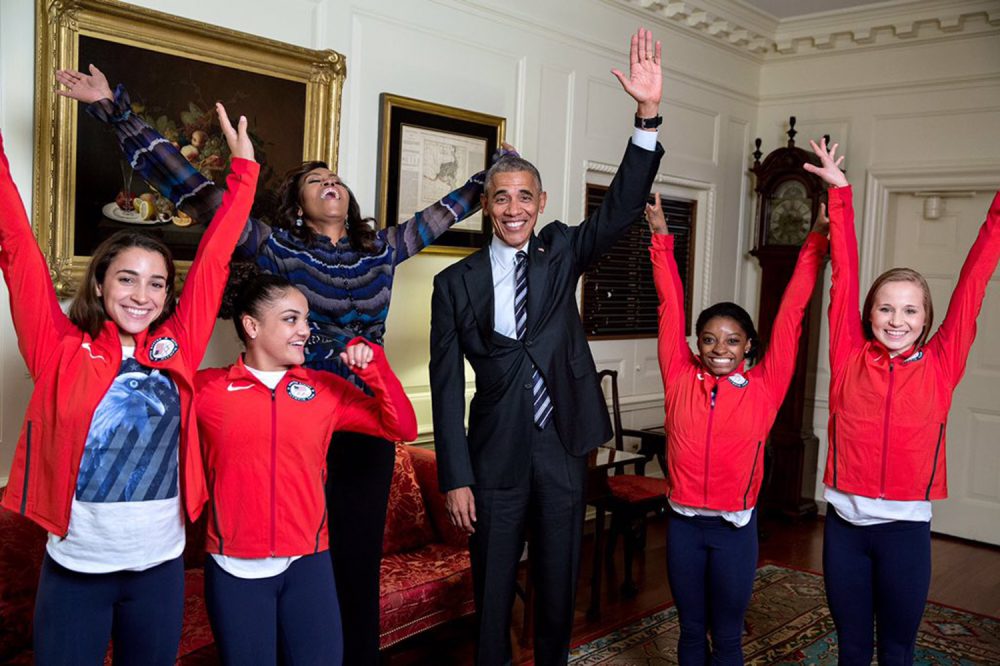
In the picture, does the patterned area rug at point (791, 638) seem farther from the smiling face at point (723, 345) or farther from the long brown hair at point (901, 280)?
the long brown hair at point (901, 280)

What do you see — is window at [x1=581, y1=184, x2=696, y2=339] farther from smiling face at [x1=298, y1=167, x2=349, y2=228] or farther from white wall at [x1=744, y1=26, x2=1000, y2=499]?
smiling face at [x1=298, y1=167, x2=349, y2=228]

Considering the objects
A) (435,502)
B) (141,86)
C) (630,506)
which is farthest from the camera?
(630,506)

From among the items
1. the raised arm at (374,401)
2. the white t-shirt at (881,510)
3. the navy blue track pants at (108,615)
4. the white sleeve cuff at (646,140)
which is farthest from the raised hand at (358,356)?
the white t-shirt at (881,510)

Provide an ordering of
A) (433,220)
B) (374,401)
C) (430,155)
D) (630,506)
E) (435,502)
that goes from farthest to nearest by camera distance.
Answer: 1. (630,506)
2. (430,155)
3. (435,502)
4. (433,220)
5. (374,401)

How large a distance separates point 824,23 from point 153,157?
453 centimetres

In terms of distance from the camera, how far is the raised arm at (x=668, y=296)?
2.64 metres

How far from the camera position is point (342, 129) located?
3662mm

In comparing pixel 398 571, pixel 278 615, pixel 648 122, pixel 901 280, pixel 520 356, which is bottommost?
pixel 398 571

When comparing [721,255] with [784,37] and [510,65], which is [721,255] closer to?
[784,37]

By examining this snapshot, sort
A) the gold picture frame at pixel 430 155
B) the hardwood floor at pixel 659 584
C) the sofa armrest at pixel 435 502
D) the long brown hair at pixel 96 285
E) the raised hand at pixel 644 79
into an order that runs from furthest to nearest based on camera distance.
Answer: the gold picture frame at pixel 430 155, the sofa armrest at pixel 435 502, the hardwood floor at pixel 659 584, the raised hand at pixel 644 79, the long brown hair at pixel 96 285

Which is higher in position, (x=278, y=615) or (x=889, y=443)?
(x=889, y=443)

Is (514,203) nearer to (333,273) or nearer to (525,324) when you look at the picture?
(525,324)

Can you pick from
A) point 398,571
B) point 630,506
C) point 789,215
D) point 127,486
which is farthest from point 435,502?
point 789,215

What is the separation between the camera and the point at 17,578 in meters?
2.53
